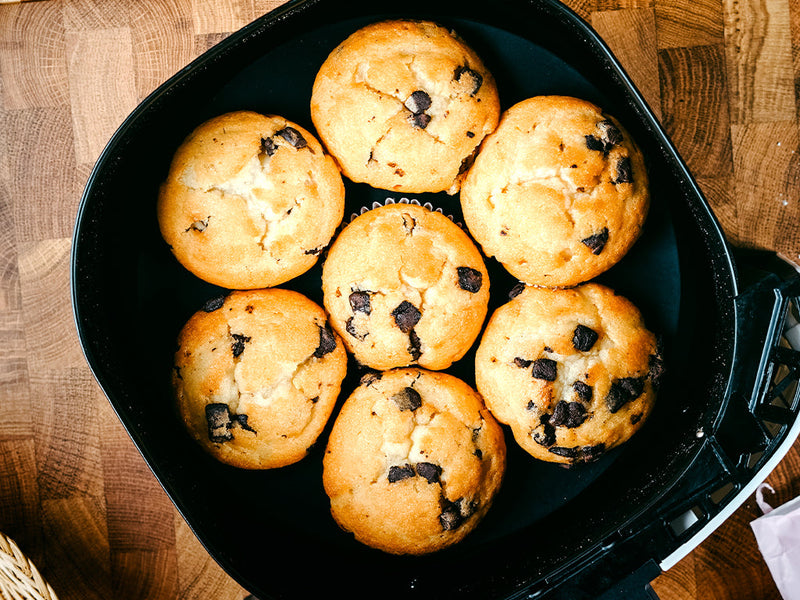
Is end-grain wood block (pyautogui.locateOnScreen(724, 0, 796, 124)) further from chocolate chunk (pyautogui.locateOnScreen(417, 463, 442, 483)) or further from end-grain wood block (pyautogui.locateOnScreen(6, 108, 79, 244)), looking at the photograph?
end-grain wood block (pyautogui.locateOnScreen(6, 108, 79, 244))

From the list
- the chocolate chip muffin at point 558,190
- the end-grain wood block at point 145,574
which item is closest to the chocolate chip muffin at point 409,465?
the chocolate chip muffin at point 558,190

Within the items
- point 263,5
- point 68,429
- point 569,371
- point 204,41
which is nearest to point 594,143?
point 569,371

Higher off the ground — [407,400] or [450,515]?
[407,400]

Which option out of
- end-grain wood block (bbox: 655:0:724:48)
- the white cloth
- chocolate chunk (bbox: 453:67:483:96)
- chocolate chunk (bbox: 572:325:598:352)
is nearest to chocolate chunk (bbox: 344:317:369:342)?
chocolate chunk (bbox: 572:325:598:352)

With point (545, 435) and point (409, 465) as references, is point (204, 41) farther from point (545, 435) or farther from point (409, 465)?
point (545, 435)

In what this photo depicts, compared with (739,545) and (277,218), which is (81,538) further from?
(739,545)

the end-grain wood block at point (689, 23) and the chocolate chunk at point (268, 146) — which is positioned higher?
the end-grain wood block at point (689, 23)

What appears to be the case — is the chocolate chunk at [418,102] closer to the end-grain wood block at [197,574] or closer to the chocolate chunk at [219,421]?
the chocolate chunk at [219,421]
